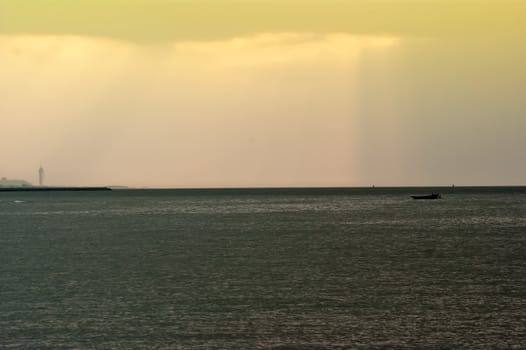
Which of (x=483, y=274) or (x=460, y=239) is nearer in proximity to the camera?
(x=483, y=274)

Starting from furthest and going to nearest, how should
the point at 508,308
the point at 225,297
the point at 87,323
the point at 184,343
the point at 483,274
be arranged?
the point at 483,274 → the point at 225,297 → the point at 508,308 → the point at 87,323 → the point at 184,343

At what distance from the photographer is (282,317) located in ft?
145

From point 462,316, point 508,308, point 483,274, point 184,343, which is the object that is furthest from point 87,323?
point 483,274

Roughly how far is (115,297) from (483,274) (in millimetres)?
26372

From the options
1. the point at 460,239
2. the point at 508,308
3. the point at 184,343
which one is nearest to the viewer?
the point at 184,343

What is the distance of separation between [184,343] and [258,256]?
39982 mm

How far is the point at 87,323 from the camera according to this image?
43219mm

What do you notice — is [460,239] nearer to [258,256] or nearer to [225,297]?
[258,256]

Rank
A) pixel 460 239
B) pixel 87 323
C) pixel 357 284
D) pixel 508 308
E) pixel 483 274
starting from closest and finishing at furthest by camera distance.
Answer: pixel 87 323 < pixel 508 308 < pixel 357 284 < pixel 483 274 < pixel 460 239

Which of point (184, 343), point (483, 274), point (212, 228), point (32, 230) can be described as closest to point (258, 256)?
point (483, 274)

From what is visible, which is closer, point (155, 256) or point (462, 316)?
point (462, 316)

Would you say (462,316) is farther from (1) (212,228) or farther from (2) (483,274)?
(1) (212,228)

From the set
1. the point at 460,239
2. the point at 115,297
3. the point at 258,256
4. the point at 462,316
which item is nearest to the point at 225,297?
the point at 115,297

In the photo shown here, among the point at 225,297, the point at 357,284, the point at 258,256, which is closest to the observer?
the point at 225,297
